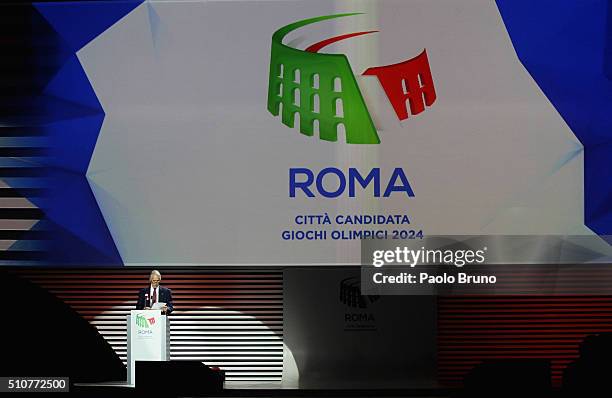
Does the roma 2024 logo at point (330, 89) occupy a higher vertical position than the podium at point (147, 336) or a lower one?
Answer: higher

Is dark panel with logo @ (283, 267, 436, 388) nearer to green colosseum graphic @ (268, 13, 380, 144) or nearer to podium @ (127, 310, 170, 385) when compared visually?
podium @ (127, 310, 170, 385)

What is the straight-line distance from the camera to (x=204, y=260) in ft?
23.3

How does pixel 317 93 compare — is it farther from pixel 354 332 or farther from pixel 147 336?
pixel 354 332

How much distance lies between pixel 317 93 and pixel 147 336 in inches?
108

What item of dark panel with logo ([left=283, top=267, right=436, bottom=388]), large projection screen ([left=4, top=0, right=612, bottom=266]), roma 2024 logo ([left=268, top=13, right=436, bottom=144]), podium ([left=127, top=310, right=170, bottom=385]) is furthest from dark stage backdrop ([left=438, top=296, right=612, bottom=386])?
podium ([left=127, top=310, right=170, bottom=385])

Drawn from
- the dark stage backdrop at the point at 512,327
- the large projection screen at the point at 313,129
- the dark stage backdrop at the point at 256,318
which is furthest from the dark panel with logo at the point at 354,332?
the large projection screen at the point at 313,129

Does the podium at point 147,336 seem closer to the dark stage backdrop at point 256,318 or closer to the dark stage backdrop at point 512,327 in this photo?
the dark stage backdrop at point 256,318

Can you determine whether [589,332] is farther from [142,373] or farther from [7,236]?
[7,236]

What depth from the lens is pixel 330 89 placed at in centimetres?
707

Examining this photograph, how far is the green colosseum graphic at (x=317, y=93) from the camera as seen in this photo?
7.06 m

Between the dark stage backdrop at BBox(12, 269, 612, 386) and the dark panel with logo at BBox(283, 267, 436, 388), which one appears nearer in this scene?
the dark panel with logo at BBox(283, 267, 436, 388)

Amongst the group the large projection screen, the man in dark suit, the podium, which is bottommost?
the podium

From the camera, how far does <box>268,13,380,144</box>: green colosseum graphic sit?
7059 millimetres

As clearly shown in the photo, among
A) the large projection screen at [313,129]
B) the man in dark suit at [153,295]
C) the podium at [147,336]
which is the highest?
the large projection screen at [313,129]
